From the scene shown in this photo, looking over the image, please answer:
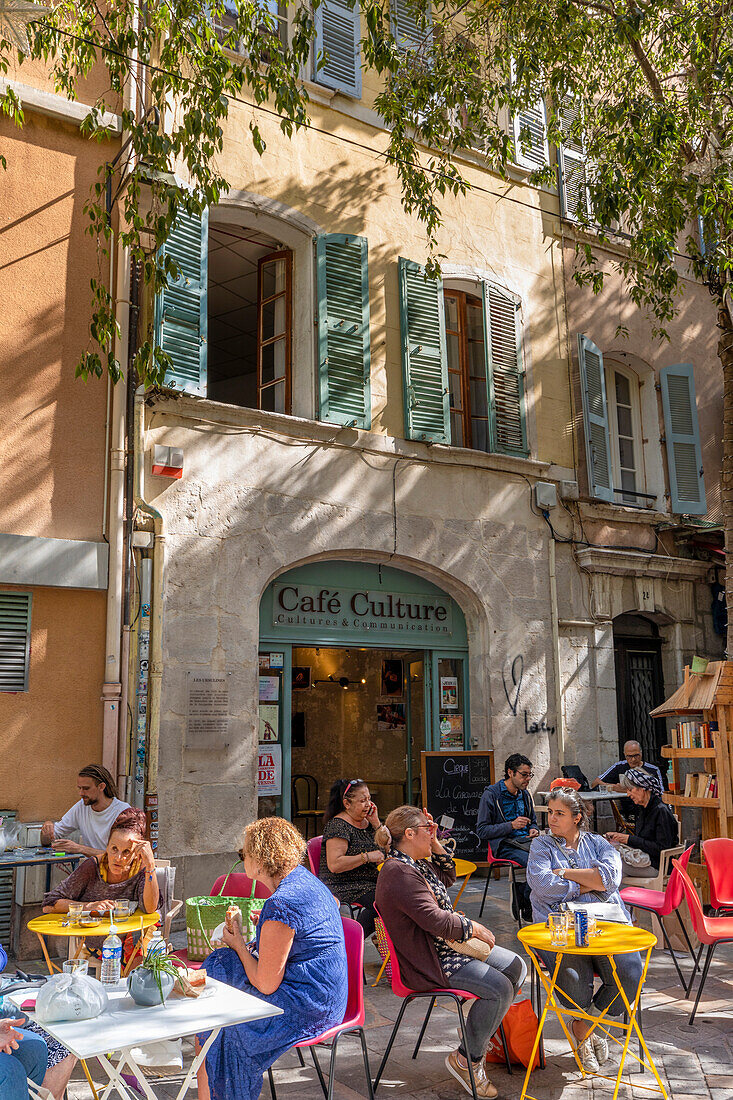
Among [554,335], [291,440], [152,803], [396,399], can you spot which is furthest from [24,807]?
[554,335]

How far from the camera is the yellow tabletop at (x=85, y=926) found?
178 inches

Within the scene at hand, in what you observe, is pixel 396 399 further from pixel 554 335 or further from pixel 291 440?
pixel 554 335

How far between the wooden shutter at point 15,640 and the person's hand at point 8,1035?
4.01 m

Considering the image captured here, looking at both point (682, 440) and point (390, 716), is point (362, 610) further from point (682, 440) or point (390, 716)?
point (682, 440)

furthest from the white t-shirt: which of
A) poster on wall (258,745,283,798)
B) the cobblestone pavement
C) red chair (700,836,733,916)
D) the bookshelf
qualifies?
the bookshelf

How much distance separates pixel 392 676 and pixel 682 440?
4790 millimetres

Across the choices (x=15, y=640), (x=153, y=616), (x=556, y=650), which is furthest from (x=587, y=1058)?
(x=556, y=650)

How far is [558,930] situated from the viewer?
14.2 ft

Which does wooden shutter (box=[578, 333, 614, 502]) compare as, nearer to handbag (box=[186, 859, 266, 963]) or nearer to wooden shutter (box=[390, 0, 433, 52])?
wooden shutter (box=[390, 0, 433, 52])

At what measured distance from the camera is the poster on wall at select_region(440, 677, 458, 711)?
9758 mm

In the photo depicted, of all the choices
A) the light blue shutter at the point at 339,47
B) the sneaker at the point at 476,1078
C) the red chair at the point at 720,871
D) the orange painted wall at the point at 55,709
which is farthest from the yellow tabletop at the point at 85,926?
the light blue shutter at the point at 339,47

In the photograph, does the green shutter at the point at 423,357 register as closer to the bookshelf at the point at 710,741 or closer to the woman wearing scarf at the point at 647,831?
the bookshelf at the point at 710,741

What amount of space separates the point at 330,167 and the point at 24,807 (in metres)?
6.57

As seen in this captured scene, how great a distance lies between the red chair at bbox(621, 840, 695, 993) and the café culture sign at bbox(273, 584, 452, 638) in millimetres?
3716
